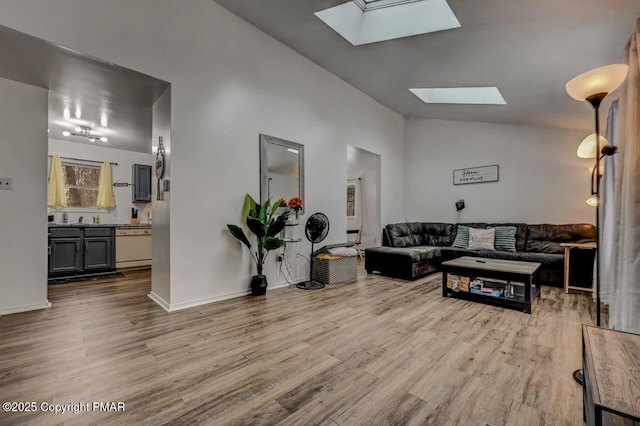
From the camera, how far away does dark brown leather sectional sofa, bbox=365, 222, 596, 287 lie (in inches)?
151

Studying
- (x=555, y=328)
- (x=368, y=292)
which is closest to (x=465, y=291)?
(x=555, y=328)

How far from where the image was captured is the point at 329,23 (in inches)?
129

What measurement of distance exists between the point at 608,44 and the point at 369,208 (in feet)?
16.2

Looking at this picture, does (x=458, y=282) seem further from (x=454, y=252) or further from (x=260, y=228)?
(x=260, y=228)

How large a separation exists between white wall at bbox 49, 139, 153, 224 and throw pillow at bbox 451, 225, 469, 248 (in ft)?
20.4

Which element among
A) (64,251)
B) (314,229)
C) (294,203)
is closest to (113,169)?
(64,251)

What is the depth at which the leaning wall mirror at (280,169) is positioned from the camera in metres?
3.63

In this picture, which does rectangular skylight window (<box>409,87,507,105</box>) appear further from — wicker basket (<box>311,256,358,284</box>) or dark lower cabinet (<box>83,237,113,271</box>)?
dark lower cabinet (<box>83,237,113,271</box>)

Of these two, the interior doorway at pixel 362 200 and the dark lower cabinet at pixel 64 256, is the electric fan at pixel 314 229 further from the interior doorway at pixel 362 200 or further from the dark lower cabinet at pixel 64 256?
the dark lower cabinet at pixel 64 256

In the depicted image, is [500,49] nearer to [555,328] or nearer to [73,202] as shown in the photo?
[555,328]

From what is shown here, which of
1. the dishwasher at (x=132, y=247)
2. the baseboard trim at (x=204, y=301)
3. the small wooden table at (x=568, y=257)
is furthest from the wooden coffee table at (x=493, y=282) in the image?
the dishwasher at (x=132, y=247)

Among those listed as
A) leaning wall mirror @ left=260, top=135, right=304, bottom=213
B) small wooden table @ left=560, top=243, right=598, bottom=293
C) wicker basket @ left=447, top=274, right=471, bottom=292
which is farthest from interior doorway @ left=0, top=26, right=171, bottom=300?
small wooden table @ left=560, top=243, right=598, bottom=293

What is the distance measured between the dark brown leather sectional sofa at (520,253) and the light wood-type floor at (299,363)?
3.20ft

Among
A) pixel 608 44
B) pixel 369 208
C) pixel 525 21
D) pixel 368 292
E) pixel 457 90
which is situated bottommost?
pixel 368 292
